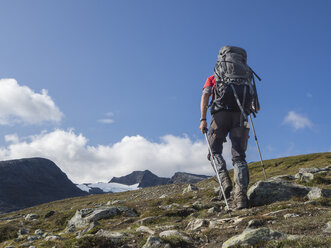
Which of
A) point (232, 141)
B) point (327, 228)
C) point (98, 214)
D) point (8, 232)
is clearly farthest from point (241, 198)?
point (8, 232)

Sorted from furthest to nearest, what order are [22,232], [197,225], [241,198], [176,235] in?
1. [22,232]
2. [241,198]
3. [197,225]
4. [176,235]

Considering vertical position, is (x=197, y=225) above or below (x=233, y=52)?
below

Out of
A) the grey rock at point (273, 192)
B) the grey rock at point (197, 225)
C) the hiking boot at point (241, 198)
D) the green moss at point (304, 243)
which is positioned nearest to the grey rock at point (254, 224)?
the grey rock at point (197, 225)

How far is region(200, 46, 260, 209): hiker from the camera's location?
317 inches

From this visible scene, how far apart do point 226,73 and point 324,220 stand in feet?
16.2

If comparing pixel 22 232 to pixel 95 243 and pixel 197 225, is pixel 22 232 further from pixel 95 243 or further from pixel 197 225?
pixel 197 225

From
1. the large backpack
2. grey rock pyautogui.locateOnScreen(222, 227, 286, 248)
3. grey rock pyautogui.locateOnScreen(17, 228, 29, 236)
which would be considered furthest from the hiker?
grey rock pyautogui.locateOnScreen(17, 228, 29, 236)

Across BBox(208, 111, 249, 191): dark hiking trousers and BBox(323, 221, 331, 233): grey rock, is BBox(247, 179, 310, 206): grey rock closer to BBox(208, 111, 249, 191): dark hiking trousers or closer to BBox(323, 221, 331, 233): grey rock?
BBox(208, 111, 249, 191): dark hiking trousers

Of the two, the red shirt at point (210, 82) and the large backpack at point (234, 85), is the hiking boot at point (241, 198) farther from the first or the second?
the red shirt at point (210, 82)

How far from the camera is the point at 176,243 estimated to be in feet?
18.0

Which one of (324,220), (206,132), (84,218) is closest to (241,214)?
(324,220)

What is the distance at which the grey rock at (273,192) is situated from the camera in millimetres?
9260

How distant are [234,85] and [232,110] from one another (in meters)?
0.79

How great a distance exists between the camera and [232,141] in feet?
27.7
